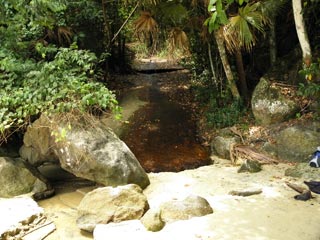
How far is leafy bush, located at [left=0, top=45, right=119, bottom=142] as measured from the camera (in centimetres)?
533

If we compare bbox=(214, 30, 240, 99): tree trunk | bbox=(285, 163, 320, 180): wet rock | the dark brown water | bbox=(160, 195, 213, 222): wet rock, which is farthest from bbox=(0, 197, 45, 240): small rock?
bbox=(214, 30, 240, 99): tree trunk

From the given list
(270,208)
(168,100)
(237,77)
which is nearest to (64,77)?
(270,208)

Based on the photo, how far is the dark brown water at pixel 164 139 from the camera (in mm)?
6934

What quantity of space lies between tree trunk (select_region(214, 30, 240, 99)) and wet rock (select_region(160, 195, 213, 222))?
12.8ft

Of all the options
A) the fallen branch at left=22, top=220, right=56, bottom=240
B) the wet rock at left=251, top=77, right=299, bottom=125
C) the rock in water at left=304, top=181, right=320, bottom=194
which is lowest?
the fallen branch at left=22, top=220, right=56, bottom=240

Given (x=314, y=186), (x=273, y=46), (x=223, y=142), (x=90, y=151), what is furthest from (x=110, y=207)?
(x=273, y=46)

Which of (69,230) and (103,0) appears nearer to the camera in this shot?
(69,230)

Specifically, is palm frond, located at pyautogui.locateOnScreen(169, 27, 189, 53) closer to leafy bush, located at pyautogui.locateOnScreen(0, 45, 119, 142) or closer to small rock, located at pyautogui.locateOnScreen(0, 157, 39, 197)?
leafy bush, located at pyautogui.locateOnScreen(0, 45, 119, 142)

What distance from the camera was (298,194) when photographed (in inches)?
188

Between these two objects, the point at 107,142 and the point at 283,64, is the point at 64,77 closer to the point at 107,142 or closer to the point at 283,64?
the point at 107,142

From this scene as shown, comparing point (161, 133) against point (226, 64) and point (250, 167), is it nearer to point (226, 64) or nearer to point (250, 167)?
point (226, 64)

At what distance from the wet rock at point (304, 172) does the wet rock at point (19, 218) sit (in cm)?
361

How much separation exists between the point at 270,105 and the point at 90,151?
378 centimetres

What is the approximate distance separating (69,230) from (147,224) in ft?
3.55
